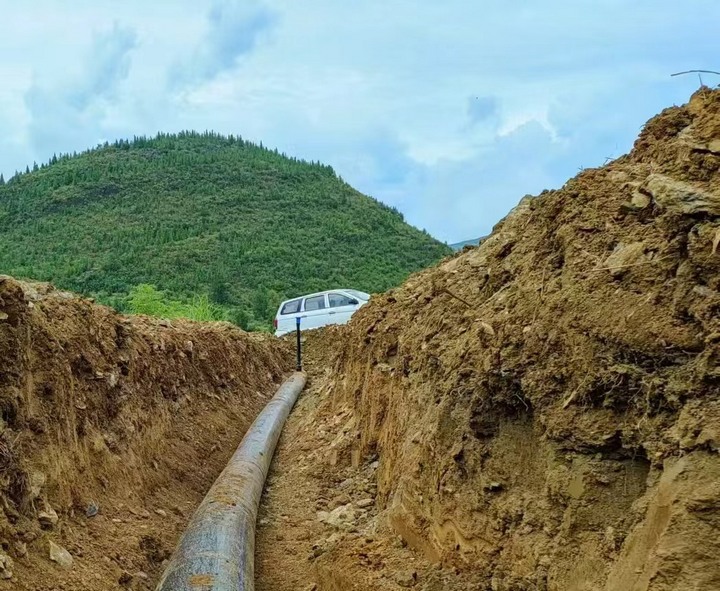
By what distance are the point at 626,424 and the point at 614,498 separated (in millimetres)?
346

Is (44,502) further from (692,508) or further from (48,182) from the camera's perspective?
(48,182)

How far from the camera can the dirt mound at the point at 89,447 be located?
15.2ft

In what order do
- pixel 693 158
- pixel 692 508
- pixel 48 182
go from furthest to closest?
pixel 48 182
pixel 693 158
pixel 692 508

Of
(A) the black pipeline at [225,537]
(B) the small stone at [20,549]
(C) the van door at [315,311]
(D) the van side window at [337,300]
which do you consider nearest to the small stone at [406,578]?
(A) the black pipeline at [225,537]

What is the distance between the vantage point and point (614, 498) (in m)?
3.14

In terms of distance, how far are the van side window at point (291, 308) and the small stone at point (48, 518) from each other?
16.4 meters

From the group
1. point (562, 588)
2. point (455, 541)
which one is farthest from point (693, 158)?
point (455, 541)

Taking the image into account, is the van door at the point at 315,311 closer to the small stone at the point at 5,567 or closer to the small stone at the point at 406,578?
the small stone at the point at 406,578

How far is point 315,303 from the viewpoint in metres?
21.0

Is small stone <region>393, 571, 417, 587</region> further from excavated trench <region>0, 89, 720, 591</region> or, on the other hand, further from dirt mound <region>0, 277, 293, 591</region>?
dirt mound <region>0, 277, 293, 591</region>

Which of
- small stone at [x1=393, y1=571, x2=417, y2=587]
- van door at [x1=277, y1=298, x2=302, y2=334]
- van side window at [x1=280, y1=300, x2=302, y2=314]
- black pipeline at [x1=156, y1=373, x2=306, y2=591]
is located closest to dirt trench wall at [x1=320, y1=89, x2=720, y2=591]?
small stone at [x1=393, y1=571, x2=417, y2=587]

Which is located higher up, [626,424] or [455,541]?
[626,424]

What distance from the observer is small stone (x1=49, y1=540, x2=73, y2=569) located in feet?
15.0

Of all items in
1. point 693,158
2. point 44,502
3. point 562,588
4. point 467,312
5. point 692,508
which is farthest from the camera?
point 467,312
